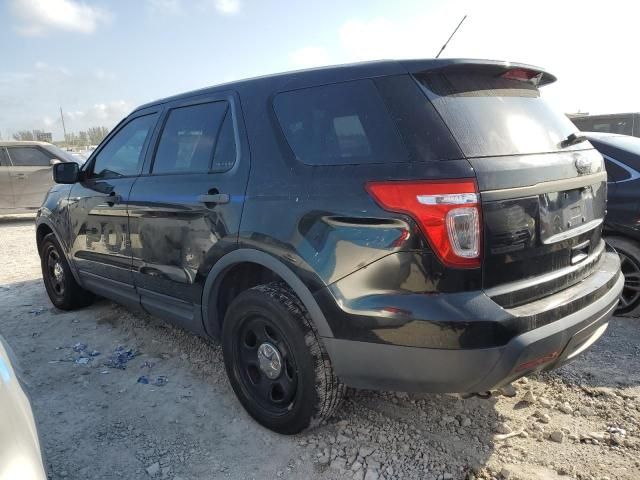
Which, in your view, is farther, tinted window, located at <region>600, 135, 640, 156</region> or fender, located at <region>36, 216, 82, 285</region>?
fender, located at <region>36, 216, 82, 285</region>

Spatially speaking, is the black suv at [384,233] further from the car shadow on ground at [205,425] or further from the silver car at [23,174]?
the silver car at [23,174]

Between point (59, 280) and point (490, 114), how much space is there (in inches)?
166

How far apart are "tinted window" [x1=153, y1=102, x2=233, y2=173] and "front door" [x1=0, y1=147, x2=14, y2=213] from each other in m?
8.74

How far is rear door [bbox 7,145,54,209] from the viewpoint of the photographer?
34.3ft

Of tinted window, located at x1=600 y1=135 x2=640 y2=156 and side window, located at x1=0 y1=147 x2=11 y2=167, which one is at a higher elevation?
tinted window, located at x1=600 y1=135 x2=640 y2=156

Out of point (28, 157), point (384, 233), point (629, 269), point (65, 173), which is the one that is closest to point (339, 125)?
point (384, 233)

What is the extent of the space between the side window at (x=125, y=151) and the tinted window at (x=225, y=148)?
888mm

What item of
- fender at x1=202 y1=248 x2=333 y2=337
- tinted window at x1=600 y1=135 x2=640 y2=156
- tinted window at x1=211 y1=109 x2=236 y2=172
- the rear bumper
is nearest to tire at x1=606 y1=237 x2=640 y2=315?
tinted window at x1=600 y1=135 x2=640 y2=156

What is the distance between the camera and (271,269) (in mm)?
2461

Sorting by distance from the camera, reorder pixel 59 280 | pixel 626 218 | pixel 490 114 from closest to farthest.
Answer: pixel 490 114 → pixel 626 218 → pixel 59 280

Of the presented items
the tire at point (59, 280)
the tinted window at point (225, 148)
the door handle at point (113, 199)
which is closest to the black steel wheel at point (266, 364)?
the tinted window at point (225, 148)

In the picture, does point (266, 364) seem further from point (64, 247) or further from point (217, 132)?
point (64, 247)

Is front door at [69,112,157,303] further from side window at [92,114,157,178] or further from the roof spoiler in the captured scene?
the roof spoiler

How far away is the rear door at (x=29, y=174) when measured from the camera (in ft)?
34.3
